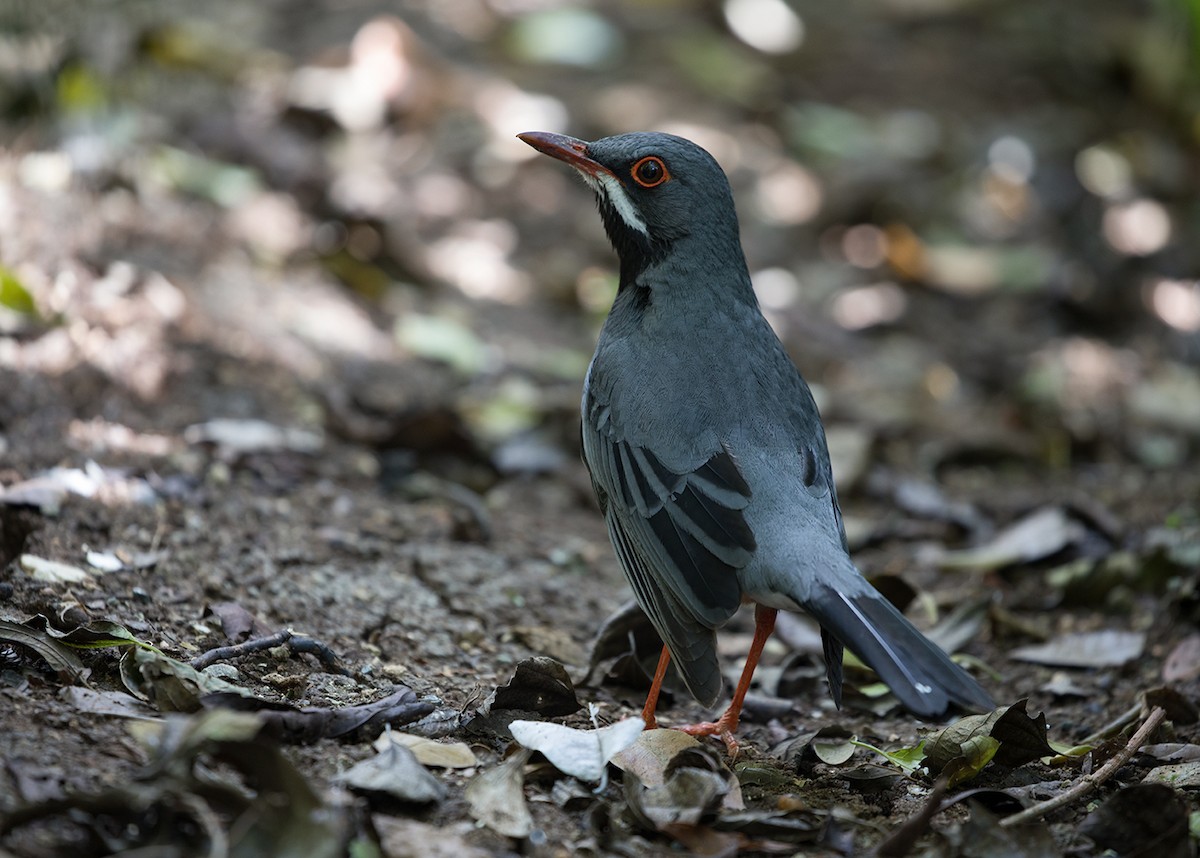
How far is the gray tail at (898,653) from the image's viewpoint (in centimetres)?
355

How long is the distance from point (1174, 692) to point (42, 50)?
21.9 ft

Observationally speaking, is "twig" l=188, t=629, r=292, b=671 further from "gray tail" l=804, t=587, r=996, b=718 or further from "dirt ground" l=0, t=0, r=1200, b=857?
"gray tail" l=804, t=587, r=996, b=718

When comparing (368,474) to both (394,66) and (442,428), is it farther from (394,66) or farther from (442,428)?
(394,66)

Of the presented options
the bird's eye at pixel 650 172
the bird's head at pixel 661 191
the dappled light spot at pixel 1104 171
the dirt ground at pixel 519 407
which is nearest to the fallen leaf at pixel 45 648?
the dirt ground at pixel 519 407

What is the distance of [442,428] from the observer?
22.0 ft

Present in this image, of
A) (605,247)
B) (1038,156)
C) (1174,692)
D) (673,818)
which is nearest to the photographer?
(673,818)

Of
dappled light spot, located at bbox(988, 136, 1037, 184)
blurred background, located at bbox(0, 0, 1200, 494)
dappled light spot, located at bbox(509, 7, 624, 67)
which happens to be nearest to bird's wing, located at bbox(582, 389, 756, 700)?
blurred background, located at bbox(0, 0, 1200, 494)

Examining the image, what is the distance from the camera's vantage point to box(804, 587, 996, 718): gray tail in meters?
3.55

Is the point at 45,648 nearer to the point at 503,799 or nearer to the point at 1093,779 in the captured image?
the point at 503,799

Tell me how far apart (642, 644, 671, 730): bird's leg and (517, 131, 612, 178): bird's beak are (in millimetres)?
2073

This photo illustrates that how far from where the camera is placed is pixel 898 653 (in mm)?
3684

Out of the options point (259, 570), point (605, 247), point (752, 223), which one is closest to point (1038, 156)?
point (752, 223)

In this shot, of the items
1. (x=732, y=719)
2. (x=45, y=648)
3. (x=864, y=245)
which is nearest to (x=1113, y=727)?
(x=732, y=719)

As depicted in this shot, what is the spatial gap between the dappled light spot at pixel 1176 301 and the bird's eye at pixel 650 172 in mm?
5604
